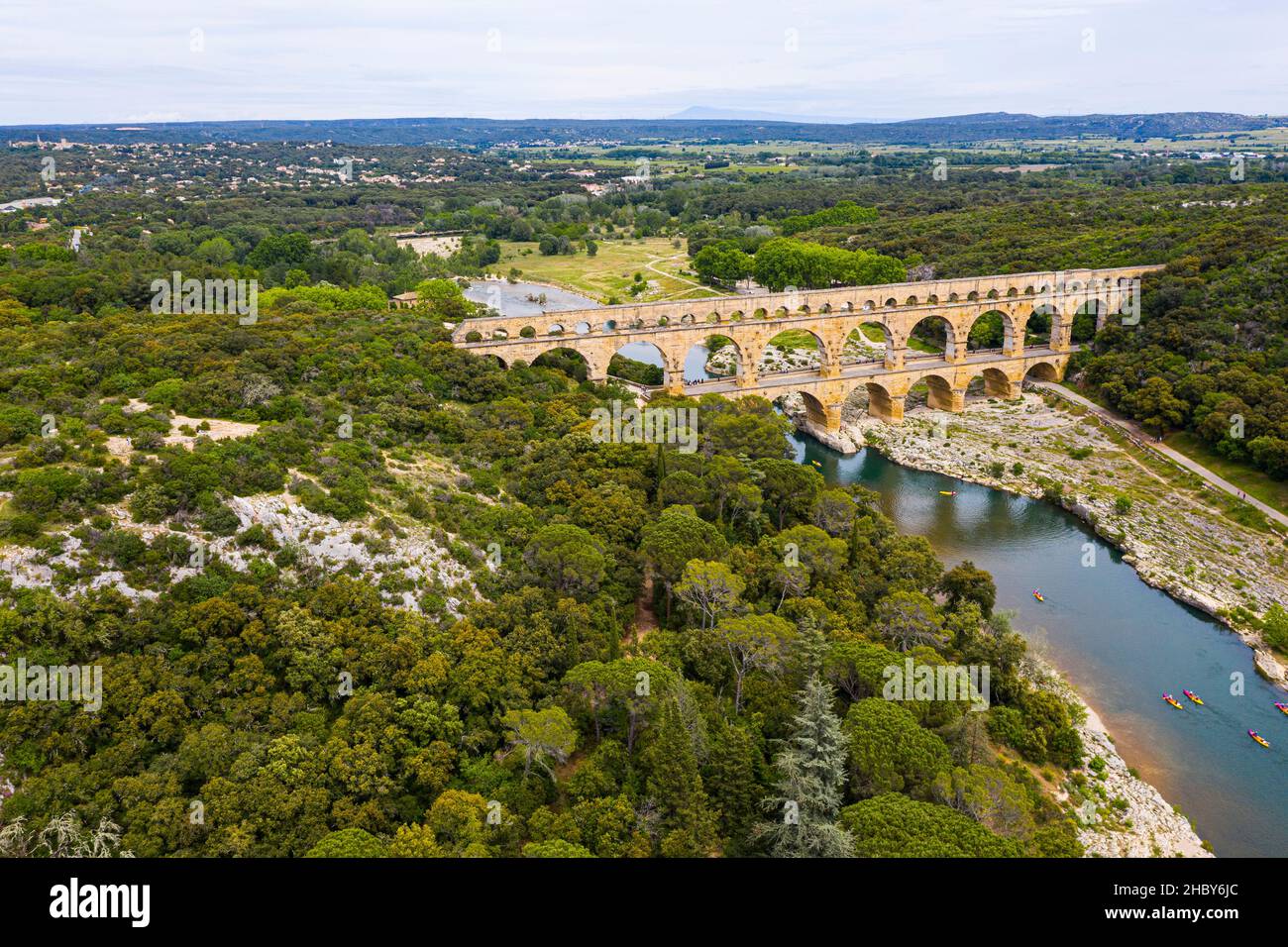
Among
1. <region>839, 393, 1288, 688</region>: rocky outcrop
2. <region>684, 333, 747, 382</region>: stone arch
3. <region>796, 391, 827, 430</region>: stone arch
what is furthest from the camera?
<region>684, 333, 747, 382</region>: stone arch

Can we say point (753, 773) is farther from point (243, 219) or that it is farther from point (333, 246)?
point (243, 219)

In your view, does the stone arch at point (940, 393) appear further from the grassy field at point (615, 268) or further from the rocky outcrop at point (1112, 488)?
the grassy field at point (615, 268)

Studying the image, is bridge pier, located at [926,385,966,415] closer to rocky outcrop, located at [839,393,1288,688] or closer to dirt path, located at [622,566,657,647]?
rocky outcrop, located at [839,393,1288,688]

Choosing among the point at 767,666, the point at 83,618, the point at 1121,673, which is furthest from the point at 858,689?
the point at 83,618

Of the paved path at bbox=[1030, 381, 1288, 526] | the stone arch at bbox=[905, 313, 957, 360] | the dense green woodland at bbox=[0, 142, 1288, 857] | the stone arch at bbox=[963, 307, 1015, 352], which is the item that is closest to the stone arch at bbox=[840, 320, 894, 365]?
the stone arch at bbox=[905, 313, 957, 360]

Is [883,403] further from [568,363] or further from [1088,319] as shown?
[568,363]
